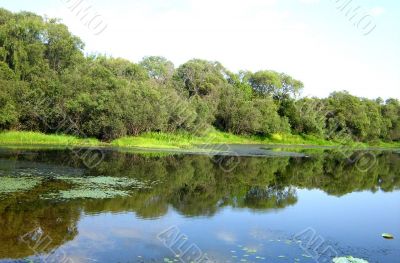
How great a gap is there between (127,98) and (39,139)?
39.3 feet

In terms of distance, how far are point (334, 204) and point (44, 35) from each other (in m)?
54.2

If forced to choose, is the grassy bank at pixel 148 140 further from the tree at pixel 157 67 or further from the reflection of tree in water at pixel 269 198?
the reflection of tree in water at pixel 269 198

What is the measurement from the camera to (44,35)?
65188mm

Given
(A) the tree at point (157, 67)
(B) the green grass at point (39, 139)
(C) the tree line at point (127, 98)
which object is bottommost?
(B) the green grass at point (39, 139)

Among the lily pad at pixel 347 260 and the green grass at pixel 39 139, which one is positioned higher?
the green grass at pixel 39 139

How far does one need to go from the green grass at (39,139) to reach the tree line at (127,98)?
184cm

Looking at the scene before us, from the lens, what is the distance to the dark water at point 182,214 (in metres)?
14.4

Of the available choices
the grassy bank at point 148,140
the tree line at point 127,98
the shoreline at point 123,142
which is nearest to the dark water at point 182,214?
the shoreline at point 123,142

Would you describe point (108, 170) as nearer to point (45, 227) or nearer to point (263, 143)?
point (45, 227)

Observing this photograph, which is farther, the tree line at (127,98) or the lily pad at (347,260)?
the tree line at (127,98)

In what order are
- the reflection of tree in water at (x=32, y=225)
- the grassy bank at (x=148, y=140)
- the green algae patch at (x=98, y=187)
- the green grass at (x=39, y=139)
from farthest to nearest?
the grassy bank at (x=148, y=140), the green grass at (x=39, y=139), the green algae patch at (x=98, y=187), the reflection of tree in water at (x=32, y=225)

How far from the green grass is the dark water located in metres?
12.5

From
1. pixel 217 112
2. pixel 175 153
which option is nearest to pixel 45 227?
pixel 175 153

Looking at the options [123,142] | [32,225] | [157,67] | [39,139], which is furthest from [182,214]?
[157,67]
